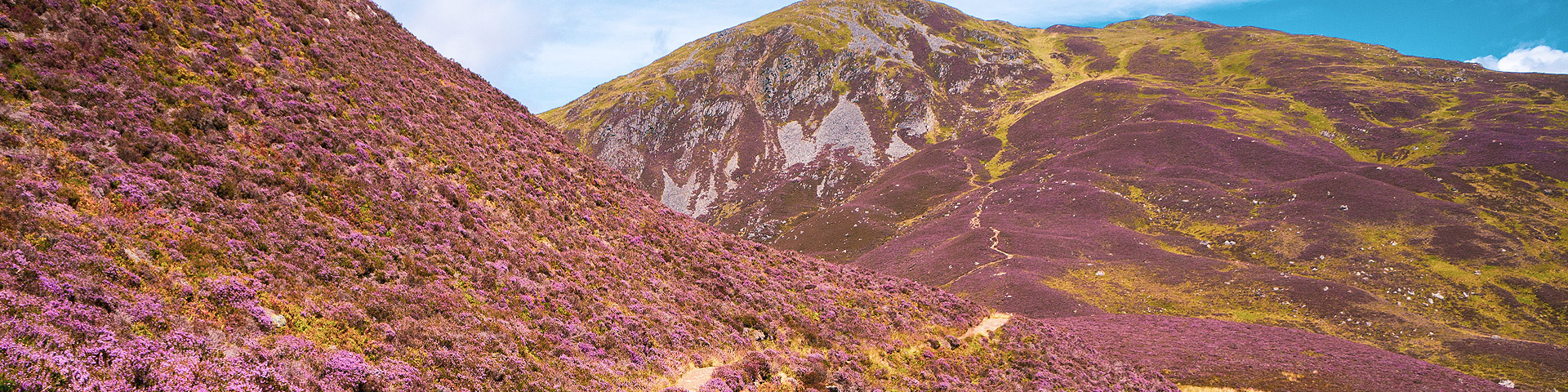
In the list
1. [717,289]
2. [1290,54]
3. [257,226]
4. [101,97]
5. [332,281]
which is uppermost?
[1290,54]

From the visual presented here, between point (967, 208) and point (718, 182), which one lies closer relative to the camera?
point (967, 208)

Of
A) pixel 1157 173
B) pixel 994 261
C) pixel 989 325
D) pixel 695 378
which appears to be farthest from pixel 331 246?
pixel 1157 173

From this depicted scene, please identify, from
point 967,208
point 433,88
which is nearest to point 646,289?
point 433,88

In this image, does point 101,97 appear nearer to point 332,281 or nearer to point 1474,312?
point 332,281

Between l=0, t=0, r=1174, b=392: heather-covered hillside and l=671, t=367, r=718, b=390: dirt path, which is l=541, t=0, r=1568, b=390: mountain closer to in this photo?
l=0, t=0, r=1174, b=392: heather-covered hillside

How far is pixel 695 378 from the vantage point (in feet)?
59.6

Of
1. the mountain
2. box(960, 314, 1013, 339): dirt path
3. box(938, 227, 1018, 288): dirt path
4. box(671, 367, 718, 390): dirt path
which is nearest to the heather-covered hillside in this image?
box(671, 367, 718, 390): dirt path

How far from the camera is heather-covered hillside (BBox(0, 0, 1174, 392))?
9953 mm

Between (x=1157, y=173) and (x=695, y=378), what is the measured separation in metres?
93.4

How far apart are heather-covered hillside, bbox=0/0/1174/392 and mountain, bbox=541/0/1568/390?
1491 inches

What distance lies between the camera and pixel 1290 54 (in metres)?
155

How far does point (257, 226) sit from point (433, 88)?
15.1m

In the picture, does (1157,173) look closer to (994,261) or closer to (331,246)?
(994,261)

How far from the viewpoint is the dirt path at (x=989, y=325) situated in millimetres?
31750
